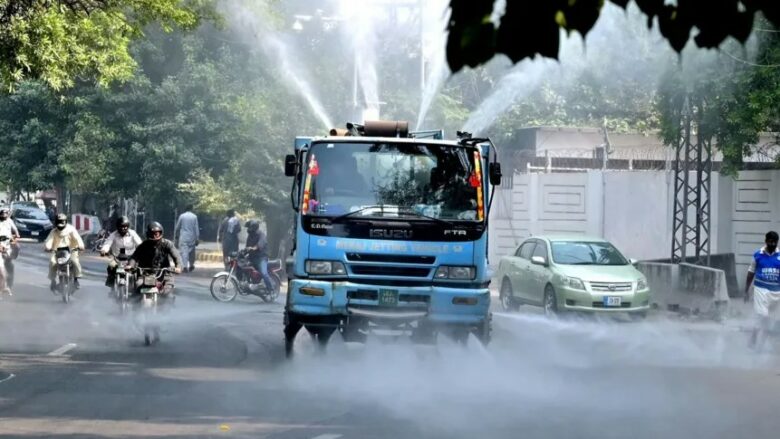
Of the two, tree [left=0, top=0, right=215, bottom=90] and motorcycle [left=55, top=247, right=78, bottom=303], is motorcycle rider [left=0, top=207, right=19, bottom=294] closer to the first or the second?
motorcycle [left=55, top=247, right=78, bottom=303]

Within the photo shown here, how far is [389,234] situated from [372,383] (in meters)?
1.69

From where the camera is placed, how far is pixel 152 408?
396 inches

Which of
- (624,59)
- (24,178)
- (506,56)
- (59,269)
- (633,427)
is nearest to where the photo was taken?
(506,56)

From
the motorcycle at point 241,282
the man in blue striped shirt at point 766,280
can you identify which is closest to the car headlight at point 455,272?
the man in blue striped shirt at point 766,280

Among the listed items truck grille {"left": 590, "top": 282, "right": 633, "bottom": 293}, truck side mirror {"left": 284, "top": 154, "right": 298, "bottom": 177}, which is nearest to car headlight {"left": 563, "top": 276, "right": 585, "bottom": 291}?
truck grille {"left": 590, "top": 282, "right": 633, "bottom": 293}

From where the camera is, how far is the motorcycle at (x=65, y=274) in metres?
20.2

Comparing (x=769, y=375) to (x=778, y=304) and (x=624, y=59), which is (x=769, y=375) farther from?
(x=624, y=59)

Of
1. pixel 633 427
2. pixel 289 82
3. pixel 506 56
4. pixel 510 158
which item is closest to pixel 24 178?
pixel 289 82

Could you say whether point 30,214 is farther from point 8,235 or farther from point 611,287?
point 611,287

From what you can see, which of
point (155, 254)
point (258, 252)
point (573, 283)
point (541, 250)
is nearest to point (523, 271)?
point (541, 250)

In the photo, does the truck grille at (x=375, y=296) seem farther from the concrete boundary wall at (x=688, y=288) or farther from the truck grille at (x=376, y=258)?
the concrete boundary wall at (x=688, y=288)

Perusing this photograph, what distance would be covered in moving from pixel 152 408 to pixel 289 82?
22.9 meters

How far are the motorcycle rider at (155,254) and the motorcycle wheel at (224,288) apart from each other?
7094mm

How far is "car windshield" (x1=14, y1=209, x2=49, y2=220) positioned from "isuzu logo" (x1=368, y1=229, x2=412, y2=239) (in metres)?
34.2
